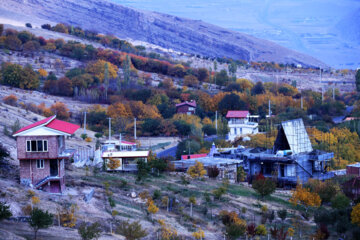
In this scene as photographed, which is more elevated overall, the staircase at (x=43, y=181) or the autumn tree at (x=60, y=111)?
the autumn tree at (x=60, y=111)

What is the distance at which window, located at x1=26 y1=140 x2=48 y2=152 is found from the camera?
2628cm

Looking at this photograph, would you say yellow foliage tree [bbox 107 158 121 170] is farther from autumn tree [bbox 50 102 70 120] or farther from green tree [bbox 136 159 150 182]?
autumn tree [bbox 50 102 70 120]

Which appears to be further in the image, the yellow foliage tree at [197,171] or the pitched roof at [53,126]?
the yellow foliage tree at [197,171]

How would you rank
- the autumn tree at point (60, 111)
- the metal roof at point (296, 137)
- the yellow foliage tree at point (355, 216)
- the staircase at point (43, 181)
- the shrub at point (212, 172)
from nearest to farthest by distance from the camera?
the yellow foliage tree at point (355, 216)
the staircase at point (43, 181)
the shrub at point (212, 172)
the metal roof at point (296, 137)
the autumn tree at point (60, 111)

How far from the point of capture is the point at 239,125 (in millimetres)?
64500

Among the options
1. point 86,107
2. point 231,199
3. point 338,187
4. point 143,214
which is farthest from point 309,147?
point 86,107

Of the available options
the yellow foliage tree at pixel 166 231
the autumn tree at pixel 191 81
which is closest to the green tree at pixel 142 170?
the yellow foliage tree at pixel 166 231

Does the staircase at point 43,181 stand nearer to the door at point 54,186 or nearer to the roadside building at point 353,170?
the door at point 54,186

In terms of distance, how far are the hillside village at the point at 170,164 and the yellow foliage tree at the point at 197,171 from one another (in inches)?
2.7

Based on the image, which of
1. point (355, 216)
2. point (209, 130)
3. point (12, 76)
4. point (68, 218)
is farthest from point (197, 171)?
point (12, 76)

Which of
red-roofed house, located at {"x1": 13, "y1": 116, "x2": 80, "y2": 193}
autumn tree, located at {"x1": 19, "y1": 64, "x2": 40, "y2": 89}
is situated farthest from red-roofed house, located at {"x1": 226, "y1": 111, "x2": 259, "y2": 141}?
red-roofed house, located at {"x1": 13, "y1": 116, "x2": 80, "y2": 193}

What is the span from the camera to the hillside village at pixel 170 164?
2483 cm

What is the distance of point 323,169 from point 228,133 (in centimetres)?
2237

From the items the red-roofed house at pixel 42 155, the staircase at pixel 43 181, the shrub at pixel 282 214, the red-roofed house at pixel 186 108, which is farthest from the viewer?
the red-roofed house at pixel 186 108
